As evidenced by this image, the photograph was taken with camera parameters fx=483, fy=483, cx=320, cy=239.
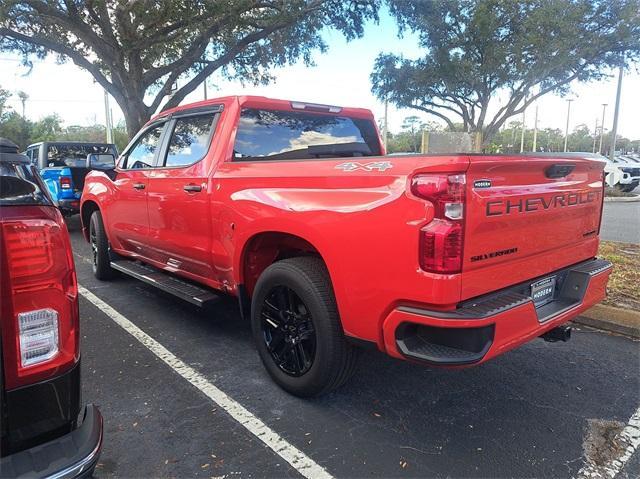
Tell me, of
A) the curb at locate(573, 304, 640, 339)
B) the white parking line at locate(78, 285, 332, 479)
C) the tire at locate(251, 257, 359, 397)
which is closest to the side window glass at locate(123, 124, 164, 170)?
the white parking line at locate(78, 285, 332, 479)

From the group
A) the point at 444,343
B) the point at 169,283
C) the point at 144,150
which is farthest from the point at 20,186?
the point at 144,150

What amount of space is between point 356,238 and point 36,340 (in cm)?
152

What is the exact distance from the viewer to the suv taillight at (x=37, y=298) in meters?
1.45

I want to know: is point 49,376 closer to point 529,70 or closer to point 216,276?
point 216,276

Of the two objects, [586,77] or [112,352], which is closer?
[112,352]

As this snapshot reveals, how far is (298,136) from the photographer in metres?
4.14

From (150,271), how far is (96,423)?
130 inches

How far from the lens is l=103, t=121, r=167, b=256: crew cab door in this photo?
15.3ft

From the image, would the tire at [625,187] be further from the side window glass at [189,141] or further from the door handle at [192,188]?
the door handle at [192,188]

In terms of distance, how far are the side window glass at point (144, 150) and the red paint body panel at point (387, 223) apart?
1183mm

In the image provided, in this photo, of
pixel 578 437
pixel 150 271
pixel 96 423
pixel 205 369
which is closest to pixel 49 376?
pixel 96 423

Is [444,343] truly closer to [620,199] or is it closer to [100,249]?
[100,249]

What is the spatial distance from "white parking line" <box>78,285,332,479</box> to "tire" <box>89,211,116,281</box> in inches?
60.8

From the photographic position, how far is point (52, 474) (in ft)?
4.66
